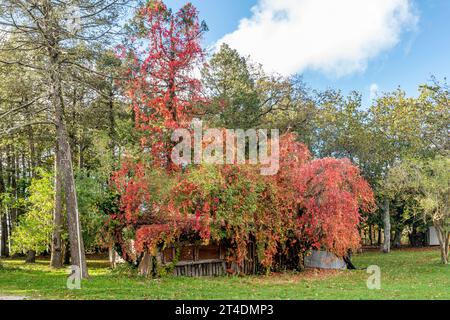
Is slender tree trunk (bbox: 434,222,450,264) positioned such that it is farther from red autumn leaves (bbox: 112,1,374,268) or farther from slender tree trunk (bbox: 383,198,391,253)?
slender tree trunk (bbox: 383,198,391,253)

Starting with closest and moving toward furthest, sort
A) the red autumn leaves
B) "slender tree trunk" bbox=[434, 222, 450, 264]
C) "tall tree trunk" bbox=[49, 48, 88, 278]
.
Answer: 1. "tall tree trunk" bbox=[49, 48, 88, 278]
2. the red autumn leaves
3. "slender tree trunk" bbox=[434, 222, 450, 264]

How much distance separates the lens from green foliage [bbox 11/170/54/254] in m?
22.7

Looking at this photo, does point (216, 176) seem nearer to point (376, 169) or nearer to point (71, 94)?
point (71, 94)

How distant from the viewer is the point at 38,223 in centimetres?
2281

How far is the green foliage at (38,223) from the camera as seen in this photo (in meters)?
22.7

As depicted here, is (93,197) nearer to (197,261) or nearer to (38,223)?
(197,261)

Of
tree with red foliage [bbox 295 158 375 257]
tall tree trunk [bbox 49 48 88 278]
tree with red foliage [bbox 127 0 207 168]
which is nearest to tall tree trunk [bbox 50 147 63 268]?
tree with red foliage [bbox 127 0 207 168]

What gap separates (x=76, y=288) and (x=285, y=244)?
984cm

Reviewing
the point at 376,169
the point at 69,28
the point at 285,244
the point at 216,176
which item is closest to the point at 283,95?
the point at 376,169

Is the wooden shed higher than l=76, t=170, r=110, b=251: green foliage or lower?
lower

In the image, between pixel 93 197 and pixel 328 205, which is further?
pixel 328 205

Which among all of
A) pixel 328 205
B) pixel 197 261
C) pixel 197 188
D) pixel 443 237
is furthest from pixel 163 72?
pixel 443 237

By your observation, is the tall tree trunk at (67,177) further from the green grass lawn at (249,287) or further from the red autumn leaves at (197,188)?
the red autumn leaves at (197,188)

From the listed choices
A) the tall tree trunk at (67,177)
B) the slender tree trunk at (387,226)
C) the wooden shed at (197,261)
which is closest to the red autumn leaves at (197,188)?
the wooden shed at (197,261)
